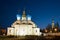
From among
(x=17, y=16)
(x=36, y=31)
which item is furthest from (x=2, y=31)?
(x=36, y=31)

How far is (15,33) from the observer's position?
5156 centimetres

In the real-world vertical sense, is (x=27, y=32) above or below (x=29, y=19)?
below

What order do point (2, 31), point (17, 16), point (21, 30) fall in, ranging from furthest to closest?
point (2, 31), point (17, 16), point (21, 30)

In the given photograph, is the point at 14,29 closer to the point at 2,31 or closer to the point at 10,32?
the point at 10,32

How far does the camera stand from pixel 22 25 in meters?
50.7

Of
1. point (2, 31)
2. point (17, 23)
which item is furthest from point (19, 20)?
point (2, 31)

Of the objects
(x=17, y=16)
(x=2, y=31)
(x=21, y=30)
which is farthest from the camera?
(x=2, y=31)

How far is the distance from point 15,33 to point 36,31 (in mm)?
5697

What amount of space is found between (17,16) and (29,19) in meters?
3.57

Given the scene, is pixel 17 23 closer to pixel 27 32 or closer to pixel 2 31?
pixel 27 32

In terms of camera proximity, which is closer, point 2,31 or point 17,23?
point 17,23

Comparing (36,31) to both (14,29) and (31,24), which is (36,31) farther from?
(14,29)

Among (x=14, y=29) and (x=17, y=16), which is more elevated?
(x=17, y=16)

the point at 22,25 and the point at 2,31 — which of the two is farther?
the point at 2,31
